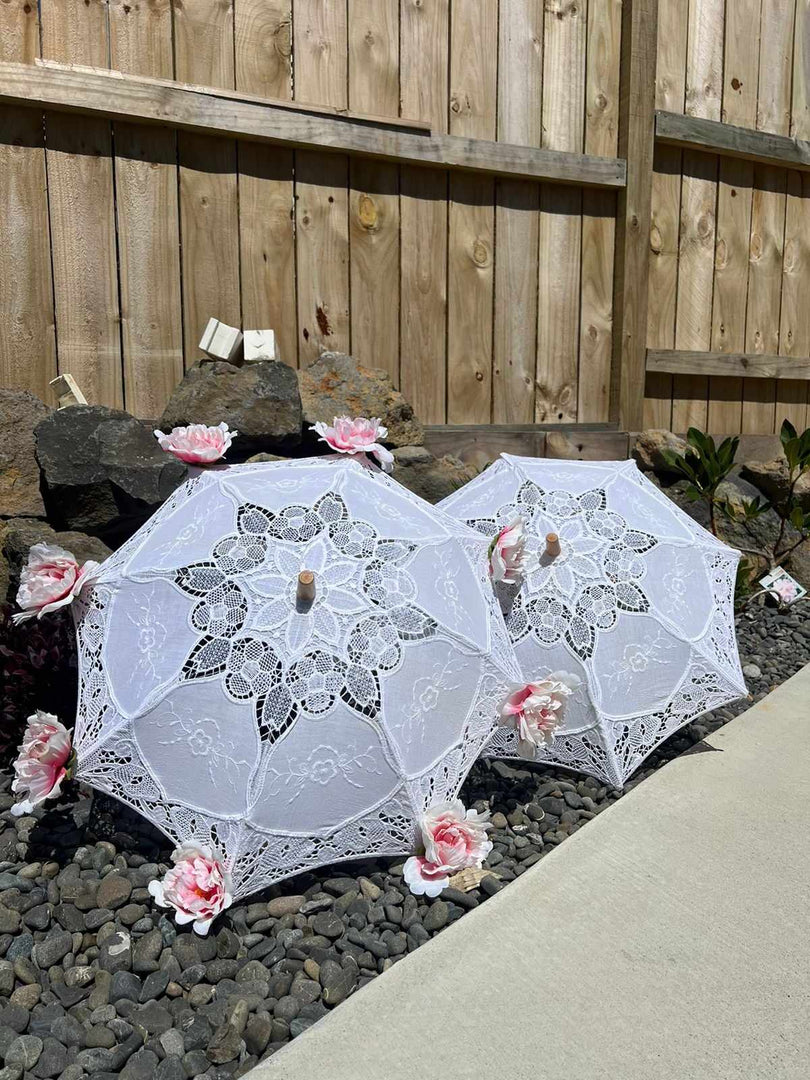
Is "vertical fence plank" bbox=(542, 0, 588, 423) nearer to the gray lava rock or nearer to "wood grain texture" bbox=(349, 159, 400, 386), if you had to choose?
"wood grain texture" bbox=(349, 159, 400, 386)

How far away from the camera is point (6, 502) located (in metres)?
3.09

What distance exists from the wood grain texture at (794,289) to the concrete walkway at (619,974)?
4.24m

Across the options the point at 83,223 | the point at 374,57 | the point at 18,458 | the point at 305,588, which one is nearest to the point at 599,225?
the point at 374,57

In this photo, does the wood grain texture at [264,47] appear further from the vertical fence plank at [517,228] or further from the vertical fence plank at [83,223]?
the vertical fence plank at [517,228]

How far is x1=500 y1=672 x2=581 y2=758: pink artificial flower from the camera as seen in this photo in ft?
6.41

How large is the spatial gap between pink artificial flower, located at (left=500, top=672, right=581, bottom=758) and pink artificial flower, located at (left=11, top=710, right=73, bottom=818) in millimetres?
1029

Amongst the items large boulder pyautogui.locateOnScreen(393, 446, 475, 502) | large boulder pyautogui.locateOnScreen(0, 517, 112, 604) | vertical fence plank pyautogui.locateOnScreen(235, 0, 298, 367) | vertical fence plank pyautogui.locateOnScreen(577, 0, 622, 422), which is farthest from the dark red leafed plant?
vertical fence plank pyautogui.locateOnScreen(577, 0, 622, 422)

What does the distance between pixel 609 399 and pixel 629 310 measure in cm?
51

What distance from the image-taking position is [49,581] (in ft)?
6.18

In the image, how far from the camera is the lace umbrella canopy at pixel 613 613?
2.24m

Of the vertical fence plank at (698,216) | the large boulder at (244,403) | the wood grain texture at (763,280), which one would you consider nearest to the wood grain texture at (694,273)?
the vertical fence plank at (698,216)

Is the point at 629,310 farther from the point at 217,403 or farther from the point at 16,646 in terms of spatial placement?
the point at 16,646

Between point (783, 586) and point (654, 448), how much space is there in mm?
1079

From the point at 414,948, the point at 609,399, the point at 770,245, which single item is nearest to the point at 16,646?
the point at 414,948
